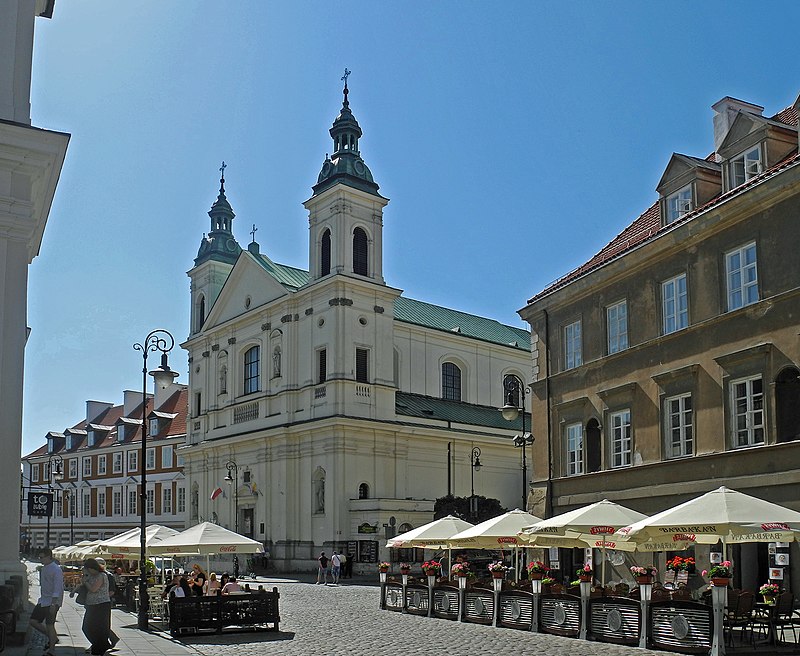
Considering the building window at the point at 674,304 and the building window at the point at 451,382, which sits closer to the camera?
the building window at the point at 674,304

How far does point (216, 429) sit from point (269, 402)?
6600 mm

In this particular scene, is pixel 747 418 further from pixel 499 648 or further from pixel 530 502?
pixel 530 502

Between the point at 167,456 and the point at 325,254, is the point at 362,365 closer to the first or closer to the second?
the point at 325,254

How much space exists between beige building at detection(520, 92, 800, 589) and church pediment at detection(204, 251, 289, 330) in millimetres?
29360

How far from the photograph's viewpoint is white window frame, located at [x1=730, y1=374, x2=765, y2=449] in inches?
834

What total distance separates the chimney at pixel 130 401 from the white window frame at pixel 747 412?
69792 millimetres

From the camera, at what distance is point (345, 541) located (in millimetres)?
49219

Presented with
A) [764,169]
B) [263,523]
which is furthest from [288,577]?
[764,169]

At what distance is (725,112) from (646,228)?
156 inches

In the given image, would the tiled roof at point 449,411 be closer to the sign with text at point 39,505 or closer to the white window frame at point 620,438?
the sign with text at point 39,505

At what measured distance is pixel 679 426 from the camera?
78.6 feet

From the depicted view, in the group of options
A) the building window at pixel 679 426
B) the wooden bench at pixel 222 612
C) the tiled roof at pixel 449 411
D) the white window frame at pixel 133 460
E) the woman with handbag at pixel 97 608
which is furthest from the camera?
the white window frame at pixel 133 460

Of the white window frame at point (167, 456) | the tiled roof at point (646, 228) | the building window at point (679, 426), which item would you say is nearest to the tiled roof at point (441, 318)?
the white window frame at point (167, 456)

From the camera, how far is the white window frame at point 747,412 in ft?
69.5
